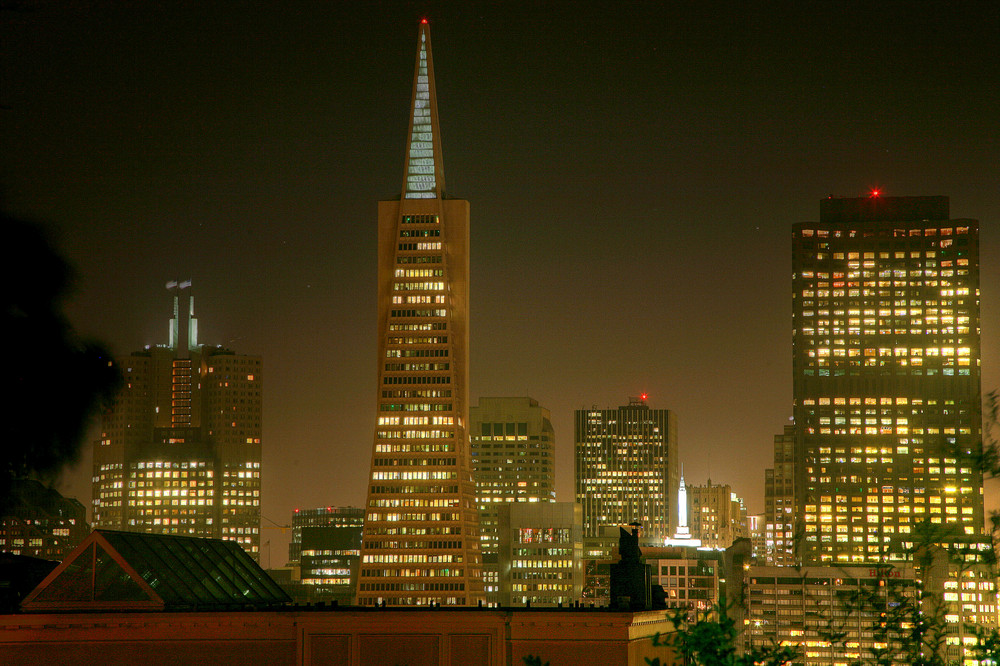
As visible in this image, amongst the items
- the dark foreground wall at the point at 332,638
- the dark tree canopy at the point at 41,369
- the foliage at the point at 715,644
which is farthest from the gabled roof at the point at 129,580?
the dark tree canopy at the point at 41,369

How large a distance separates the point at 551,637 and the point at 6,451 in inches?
1998

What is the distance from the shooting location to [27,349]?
1390 cm

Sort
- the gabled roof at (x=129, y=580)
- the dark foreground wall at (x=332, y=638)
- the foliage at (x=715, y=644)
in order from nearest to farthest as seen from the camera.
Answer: the foliage at (x=715, y=644)
the dark foreground wall at (x=332, y=638)
the gabled roof at (x=129, y=580)

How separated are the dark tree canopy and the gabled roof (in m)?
46.6

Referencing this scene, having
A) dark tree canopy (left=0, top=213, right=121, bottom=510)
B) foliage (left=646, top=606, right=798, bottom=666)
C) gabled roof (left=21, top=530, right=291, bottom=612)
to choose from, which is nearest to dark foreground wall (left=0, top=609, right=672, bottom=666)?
gabled roof (left=21, top=530, right=291, bottom=612)

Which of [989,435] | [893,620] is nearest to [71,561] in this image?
[893,620]

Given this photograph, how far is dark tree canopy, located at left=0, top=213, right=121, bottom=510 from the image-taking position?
13.9 meters

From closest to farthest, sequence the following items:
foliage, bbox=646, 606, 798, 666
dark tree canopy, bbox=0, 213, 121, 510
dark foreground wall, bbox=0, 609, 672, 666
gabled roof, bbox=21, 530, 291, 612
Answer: dark tree canopy, bbox=0, 213, 121, 510 < foliage, bbox=646, 606, 798, 666 < dark foreground wall, bbox=0, 609, 672, 666 < gabled roof, bbox=21, 530, 291, 612

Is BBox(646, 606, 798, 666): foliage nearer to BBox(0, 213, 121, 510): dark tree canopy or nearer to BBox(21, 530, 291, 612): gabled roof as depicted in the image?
BBox(0, 213, 121, 510): dark tree canopy

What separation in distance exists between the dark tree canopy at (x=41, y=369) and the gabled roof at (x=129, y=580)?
4664 centimetres

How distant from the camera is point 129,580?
6406 centimetres

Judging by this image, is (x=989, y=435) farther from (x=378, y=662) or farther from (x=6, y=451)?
(x=378, y=662)

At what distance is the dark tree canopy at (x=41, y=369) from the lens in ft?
45.5

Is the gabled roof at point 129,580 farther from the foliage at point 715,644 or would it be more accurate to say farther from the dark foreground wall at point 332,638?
the foliage at point 715,644
